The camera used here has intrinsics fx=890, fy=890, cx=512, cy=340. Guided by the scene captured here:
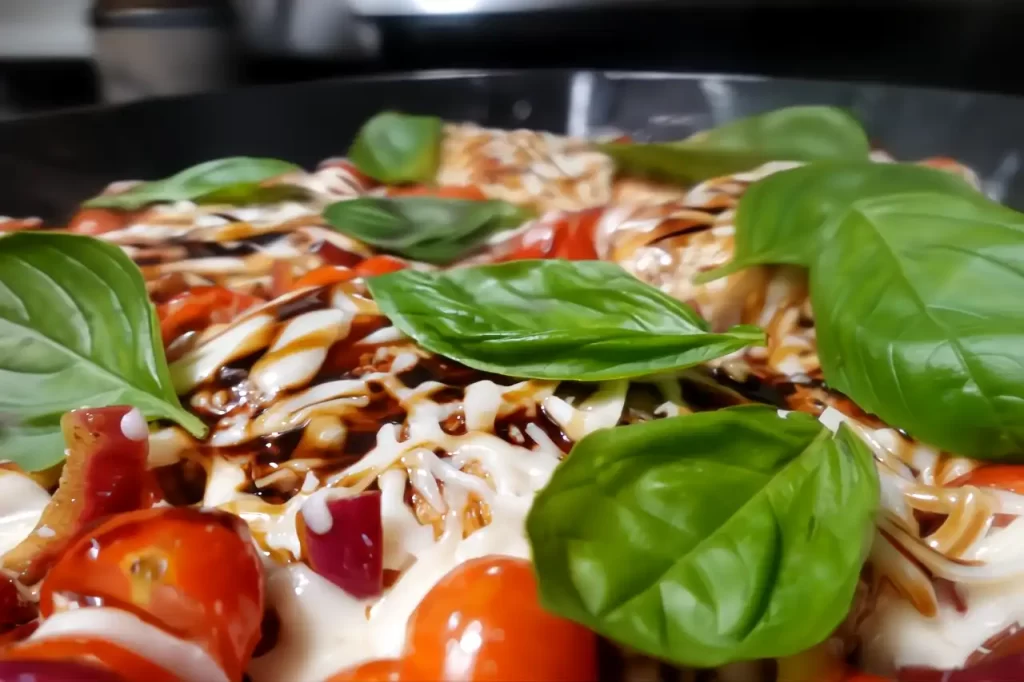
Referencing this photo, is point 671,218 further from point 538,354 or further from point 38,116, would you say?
point 38,116

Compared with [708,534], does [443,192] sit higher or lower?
lower

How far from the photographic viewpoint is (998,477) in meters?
0.55

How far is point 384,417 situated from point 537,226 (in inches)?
14.3

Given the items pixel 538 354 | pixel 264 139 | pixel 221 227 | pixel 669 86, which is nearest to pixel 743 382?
pixel 538 354

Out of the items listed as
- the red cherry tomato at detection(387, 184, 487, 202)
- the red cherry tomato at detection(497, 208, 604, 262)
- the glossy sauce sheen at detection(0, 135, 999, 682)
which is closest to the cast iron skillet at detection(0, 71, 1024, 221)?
the red cherry tomato at detection(387, 184, 487, 202)

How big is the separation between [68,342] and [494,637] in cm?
37

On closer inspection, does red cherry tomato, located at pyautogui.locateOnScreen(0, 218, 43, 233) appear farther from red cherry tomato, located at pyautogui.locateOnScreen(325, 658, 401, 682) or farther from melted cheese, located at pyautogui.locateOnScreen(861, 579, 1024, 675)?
melted cheese, located at pyautogui.locateOnScreen(861, 579, 1024, 675)

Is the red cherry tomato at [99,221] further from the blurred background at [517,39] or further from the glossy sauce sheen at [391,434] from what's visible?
the blurred background at [517,39]

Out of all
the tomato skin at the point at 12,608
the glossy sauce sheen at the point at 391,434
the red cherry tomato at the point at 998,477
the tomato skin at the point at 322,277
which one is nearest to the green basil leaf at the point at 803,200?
the glossy sauce sheen at the point at 391,434

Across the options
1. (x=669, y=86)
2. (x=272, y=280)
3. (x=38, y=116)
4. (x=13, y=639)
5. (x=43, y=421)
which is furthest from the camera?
(x=669, y=86)

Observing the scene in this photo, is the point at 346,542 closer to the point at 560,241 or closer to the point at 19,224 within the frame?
the point at 560,241

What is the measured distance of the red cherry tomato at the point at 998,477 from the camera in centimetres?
54

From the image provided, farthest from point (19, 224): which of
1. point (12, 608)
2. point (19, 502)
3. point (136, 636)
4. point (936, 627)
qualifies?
point (936, 627)

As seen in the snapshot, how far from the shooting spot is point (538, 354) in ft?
1.90
